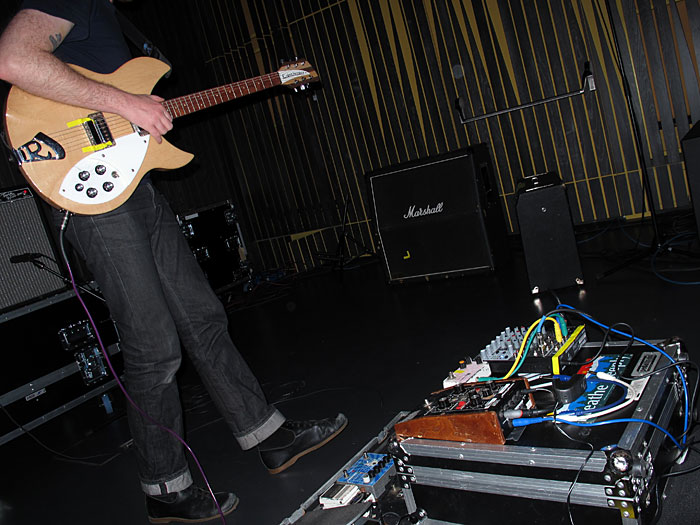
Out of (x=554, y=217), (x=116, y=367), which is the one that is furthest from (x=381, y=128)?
(x=116, y=367)

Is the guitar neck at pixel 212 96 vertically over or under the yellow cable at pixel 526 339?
over

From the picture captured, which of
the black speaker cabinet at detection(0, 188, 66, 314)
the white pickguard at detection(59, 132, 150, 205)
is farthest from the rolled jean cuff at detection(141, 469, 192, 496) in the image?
the black speaker cabinet at detection(0, 188, 66, 314)

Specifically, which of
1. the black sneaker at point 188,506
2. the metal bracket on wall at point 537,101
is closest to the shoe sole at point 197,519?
the black sneaker at point 188,506

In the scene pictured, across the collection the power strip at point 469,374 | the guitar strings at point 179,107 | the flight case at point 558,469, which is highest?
the guitar strings at point 179,107

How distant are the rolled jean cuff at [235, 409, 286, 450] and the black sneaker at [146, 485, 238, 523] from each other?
163 mm

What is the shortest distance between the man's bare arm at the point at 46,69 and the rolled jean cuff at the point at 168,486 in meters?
1.09

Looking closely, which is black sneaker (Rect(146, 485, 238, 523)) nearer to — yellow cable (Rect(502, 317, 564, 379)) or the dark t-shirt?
yellow cable (Rect(502, 317, 564, 379))

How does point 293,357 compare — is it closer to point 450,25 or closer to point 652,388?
point 652,388

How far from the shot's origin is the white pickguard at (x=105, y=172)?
157 centimetres

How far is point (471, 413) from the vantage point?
114 centimetres

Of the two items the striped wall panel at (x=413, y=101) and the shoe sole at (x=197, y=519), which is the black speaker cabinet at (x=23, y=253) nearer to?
the striped wall panel at (x=413, y=101)

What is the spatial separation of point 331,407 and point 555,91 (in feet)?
9.65

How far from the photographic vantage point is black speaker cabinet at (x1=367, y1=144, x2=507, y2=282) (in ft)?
11.2

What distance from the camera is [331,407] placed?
219cm
